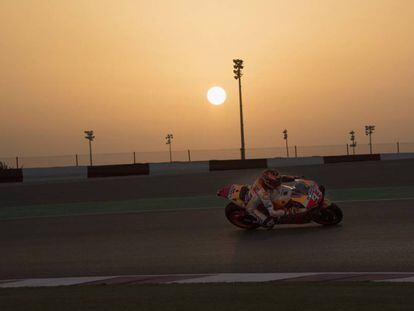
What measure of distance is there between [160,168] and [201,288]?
2829cm

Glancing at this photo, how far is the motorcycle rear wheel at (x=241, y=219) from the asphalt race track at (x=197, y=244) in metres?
0.23

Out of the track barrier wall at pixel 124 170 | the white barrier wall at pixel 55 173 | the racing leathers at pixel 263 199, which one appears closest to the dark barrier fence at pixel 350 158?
the track barrier wall at pixel 124 170

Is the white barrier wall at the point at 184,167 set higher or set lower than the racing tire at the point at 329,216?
higher

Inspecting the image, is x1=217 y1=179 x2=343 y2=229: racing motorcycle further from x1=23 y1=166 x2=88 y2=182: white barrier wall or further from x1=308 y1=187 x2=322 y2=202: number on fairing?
x1=23 y1=166 x2=88 y2=182: white barrier wall

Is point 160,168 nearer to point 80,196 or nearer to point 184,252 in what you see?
point 80,196

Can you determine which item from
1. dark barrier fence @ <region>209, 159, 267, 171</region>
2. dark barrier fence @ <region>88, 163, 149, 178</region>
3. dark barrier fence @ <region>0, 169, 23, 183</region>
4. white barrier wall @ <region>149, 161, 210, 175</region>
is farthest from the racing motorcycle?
white barrier wall @ <region>149, 161, 210, 175</region>

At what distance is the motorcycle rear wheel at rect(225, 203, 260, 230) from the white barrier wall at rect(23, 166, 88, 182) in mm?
19177

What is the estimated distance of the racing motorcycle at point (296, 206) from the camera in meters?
13.7

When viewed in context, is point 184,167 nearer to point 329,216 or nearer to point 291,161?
point 291,161

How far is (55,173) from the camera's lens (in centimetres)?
3500

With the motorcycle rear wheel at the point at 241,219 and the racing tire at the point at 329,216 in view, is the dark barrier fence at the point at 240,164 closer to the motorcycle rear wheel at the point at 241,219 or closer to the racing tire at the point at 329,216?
the motorcycle rear wheel at the point at 241,219

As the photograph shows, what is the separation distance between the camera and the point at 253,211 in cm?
1397

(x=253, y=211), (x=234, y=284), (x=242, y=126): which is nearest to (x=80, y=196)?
(x=253, y=211)

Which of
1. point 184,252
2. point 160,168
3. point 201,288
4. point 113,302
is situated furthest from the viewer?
point 160,168
